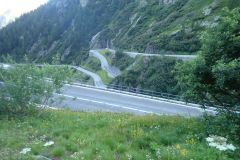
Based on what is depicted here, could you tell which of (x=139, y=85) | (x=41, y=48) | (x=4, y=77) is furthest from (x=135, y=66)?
(x=41, y=48)

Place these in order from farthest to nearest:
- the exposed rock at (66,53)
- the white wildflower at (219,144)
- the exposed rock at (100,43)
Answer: the exposed rock at (66,53) < the exposed rock at (100,43) < the white wildflower at (219,144)

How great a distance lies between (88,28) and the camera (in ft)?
539

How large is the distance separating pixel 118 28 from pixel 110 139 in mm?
116519

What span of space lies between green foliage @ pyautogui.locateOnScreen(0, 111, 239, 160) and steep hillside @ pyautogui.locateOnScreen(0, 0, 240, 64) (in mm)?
6513

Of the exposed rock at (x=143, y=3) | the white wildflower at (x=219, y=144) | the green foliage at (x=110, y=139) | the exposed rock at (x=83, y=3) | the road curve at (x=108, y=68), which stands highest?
the exposed rock at (x=83, y=3)

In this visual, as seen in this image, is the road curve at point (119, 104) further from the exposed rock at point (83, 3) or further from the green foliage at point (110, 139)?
the exposed rock at point (83, 3)

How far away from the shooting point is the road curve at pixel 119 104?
29.2 meters

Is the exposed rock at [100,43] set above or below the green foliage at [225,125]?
above

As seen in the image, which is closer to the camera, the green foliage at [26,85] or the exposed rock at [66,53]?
the green foliage at [26,85]

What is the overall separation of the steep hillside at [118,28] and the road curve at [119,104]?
35.1 ft

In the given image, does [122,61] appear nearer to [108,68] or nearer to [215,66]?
[108,68]

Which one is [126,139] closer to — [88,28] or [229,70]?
[229,70]

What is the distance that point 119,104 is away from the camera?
32219mm

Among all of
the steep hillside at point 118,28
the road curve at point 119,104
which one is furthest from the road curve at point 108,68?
the road curve at point 119,104
